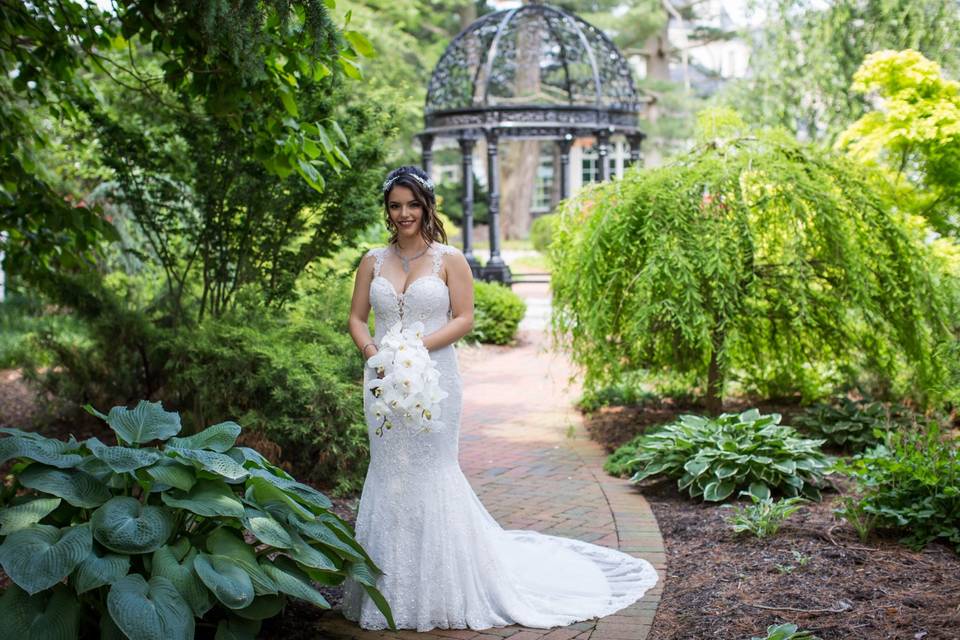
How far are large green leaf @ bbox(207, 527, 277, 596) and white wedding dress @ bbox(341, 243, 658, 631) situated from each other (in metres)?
0.73

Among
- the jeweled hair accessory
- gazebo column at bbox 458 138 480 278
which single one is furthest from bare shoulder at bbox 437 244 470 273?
gazebo column at bbox 458 138 480 278

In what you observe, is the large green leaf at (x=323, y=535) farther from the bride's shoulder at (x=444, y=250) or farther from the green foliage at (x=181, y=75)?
the green foliage at (x=181, y=75)

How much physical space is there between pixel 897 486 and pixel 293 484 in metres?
3.08

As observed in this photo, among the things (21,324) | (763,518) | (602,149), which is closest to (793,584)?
(763,518)

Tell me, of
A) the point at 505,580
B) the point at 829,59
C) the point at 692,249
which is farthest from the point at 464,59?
the point at 505,580

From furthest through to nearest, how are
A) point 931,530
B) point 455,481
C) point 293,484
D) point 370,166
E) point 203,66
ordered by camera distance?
1. point 370,166
2. point 203,66
3. point 931,530
4. point 455,481
5. point 293,484

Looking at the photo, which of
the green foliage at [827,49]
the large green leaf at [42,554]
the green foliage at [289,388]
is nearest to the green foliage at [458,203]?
the green foliage at [827,49]

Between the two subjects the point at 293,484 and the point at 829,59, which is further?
the point at 829,59

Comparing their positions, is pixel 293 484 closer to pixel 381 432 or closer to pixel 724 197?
pixel 381 432

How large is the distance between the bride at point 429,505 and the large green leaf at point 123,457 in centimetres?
100

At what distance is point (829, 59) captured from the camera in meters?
18.2

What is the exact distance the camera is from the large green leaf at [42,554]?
3.17 m

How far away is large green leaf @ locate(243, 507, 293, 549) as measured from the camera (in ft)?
11.9

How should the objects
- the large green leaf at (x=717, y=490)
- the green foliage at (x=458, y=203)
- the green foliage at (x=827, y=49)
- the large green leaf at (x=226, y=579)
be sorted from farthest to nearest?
the green foliage at (x=458, y=203), the green foliage at (x=827, y=49), the large green leaf at (x=717, y=490), the large green leaf at (x=226, y=579)
